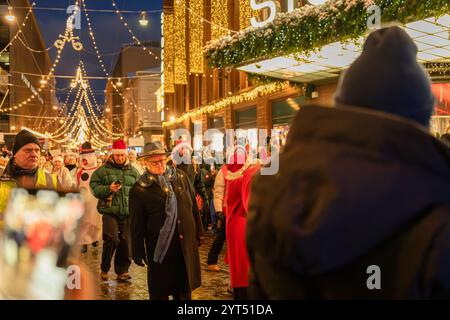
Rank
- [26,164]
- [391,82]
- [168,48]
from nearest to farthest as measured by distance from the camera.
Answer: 1. [391,82]
2. [26,164]
3. [168,48]

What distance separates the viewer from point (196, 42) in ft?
72.2

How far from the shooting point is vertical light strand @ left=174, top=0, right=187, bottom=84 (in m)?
24.8

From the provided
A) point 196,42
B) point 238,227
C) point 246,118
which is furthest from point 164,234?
point 246,118

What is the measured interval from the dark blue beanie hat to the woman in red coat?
474 centimetres

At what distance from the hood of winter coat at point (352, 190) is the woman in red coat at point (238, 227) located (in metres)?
4.90

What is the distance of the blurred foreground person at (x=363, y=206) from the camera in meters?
1.53

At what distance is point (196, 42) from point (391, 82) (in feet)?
68.5

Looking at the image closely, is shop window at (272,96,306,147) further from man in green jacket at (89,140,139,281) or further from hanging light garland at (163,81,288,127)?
man in green jacket at (89,140,139,281)

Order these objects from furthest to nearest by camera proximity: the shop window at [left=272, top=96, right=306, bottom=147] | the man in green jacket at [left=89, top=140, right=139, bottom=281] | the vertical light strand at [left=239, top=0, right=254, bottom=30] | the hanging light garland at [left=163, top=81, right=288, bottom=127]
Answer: the hanging light garland at [left=163, top=81, right=288, bottom=127]
the shop window at [left=272, top=96, right=306, bottom=147]
the vertical light strand at [left=239, top=0, right=254, bottom=30]
the man in green jacket at [left=89, top=140, right=139, bottom=281]

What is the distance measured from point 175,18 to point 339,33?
16325 mm

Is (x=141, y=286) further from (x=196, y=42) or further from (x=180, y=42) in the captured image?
(x=180, y=42)

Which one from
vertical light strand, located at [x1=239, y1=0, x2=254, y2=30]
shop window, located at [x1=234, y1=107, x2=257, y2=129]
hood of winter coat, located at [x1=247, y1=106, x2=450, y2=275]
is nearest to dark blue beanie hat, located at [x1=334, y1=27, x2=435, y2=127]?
hood of winter coat, located at [x1=247, y1=106, x2=450, y2=275]

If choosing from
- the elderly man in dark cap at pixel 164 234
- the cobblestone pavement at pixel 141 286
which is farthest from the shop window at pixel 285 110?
the elderly man in dark cap at pixel 164 234
